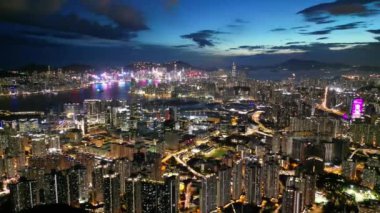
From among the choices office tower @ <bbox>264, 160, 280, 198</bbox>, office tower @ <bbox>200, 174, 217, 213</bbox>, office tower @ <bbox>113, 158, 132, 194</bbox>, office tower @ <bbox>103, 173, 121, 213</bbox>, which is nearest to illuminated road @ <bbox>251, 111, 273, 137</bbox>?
office tower @ <bbox>264, 160, 280, 198</bbox>

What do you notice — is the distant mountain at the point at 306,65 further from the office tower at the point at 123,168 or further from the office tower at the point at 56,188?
the office tower at the point at 56,188

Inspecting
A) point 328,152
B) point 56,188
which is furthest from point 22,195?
point 328,152

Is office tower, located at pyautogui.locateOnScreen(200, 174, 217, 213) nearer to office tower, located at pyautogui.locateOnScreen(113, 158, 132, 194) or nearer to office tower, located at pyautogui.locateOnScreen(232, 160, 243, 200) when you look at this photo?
office tower, located at pyautogui.locateOnScreen(232, 160, 243, 200)

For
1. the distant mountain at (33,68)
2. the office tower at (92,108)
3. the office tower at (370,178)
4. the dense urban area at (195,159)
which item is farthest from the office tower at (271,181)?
the distant mountain at (33,68)

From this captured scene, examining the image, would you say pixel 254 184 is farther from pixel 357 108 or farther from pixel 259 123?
pixel 357 108

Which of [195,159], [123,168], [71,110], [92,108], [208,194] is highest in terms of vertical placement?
[92,108]

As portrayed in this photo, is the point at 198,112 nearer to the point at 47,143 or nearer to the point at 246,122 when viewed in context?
the point at 246,122
